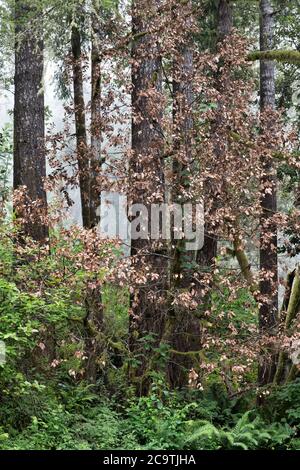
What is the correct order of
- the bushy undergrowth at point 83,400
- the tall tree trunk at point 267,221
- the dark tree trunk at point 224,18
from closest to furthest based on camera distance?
the bushy undergrowth at point 83,400 → the tall tree trunk at point 267,221 → the dark tree trunk at point 224,18

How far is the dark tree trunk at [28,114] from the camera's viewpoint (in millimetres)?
12977

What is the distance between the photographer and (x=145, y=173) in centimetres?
1034

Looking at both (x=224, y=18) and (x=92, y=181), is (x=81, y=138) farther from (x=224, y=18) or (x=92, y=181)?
(x=224, y=18)

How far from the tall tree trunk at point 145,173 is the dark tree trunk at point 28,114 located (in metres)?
2.17

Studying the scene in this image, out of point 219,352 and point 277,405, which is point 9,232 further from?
point 277,405

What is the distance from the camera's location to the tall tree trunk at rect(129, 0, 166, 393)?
10.6 meters

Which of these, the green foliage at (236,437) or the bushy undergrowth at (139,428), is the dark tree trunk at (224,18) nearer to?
the bushy undergrowth at (139,428)

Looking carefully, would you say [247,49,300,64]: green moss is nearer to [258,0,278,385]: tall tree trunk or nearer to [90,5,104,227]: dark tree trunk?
[258,0,278,385]: tall tree trunk

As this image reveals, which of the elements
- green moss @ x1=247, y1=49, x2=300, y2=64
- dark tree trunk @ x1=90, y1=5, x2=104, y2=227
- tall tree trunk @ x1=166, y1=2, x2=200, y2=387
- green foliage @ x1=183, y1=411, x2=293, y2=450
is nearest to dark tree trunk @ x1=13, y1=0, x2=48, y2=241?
dark tree trunk @ x1=90, y1=5, x2=104, y2=227

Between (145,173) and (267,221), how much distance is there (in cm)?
211

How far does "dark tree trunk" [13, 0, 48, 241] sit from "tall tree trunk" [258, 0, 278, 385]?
4372 mm

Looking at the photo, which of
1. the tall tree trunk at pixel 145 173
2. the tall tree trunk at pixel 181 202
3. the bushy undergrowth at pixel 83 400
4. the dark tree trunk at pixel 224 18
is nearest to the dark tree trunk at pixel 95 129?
the tall tree trunk at pixel 145 173

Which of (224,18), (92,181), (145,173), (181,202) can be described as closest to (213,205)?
(181,202)

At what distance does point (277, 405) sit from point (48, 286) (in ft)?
13.8
